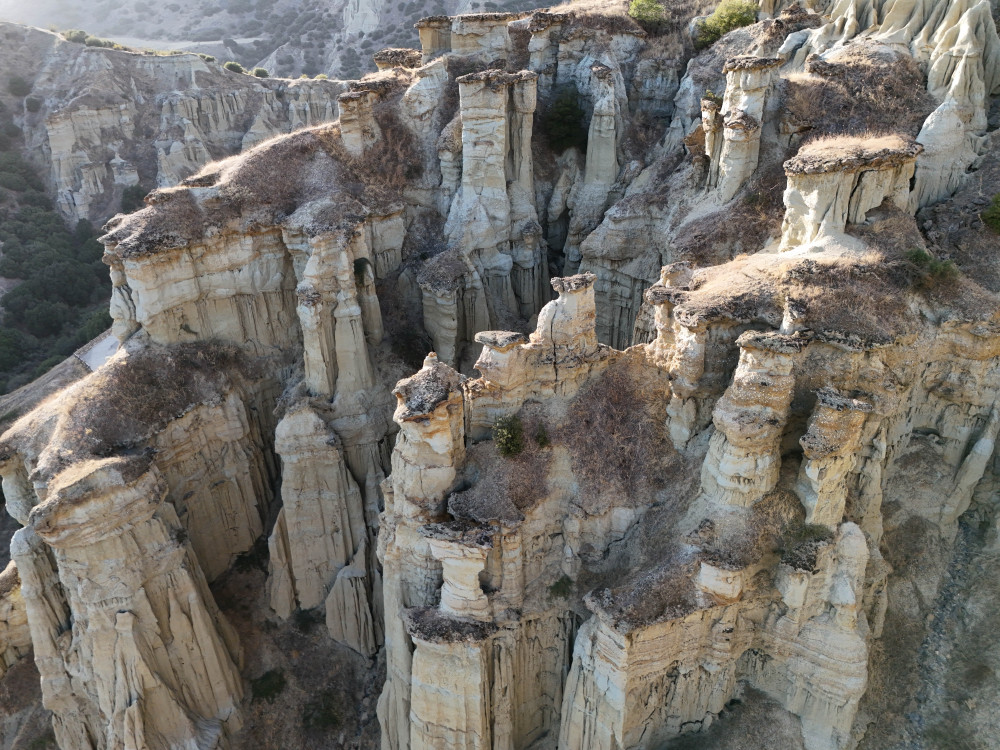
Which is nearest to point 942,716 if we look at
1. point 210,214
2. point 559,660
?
point 559,660

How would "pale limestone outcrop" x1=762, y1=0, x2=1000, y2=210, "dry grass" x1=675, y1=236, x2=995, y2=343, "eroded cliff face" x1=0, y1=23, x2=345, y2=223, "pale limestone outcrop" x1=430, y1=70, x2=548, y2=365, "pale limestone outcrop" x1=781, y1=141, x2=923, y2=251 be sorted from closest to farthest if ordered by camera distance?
"dry grass" x1=675, y1=236, x2=995, y2=343
"pale limestone outcrop" x1=781, y1=141, x2=923, y2=251
"pale limestone outcrop" x1=762, y1=0, x2=1000, y2=210
"pale limestone outcrop" x1=430, y1=70, x2=548, y2=365
"eroded cliff face" x1=0, y1=23, x2=345, y2=223

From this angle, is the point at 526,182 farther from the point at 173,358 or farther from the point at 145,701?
the point at 145,701

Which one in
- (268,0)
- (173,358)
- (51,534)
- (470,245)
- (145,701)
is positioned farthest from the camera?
(268,0)

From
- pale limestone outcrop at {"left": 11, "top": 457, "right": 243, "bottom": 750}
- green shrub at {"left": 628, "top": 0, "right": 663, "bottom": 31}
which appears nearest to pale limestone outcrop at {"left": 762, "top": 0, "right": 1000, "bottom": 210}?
green shrub at {"left": 628, "top": 0, "right": 663, "bottom": 31}

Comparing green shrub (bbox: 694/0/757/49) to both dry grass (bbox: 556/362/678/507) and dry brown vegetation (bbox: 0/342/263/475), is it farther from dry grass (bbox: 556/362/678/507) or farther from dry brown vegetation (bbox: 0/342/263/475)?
dry brown vegetation (bbox: 0/342/263/475)

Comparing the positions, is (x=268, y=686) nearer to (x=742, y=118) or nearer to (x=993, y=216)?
(x=742, y=118)

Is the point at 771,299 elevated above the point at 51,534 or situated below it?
above
